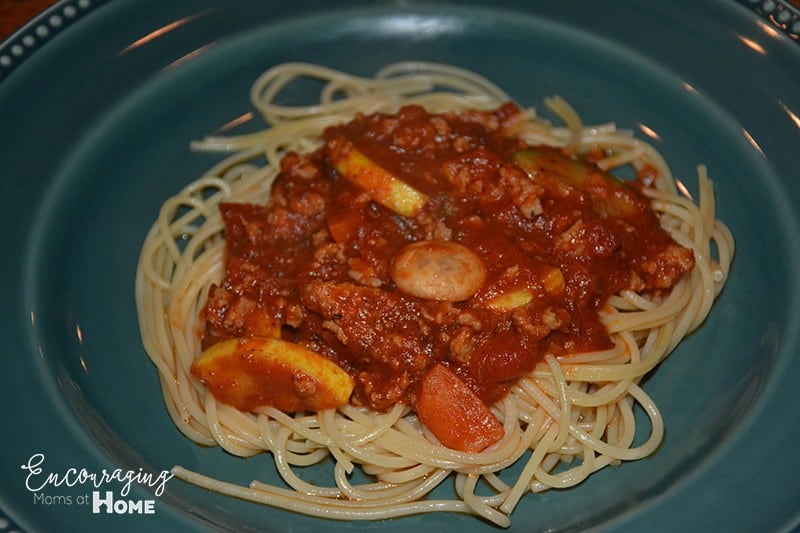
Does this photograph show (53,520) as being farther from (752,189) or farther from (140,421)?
(752,189)

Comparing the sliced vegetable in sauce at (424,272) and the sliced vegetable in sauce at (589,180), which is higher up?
the sliced vegetable in sauce at (589,180)

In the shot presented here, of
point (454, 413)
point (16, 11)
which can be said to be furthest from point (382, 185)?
point (16, 11)

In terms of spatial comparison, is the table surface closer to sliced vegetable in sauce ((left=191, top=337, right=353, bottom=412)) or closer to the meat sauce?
the meat sauce

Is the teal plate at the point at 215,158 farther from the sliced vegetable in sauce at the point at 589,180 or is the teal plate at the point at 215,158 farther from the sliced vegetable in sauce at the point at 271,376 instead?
the sliced vegetable in sauce at the point at 589,180

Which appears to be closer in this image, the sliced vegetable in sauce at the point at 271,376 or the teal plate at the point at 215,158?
the teal plate at the point at 215,158

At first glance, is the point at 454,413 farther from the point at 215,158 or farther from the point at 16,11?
the point at 16,11

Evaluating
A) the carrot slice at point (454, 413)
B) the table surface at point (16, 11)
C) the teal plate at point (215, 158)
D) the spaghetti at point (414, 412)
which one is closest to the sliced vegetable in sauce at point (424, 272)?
the carrot slice at point (454, 413)

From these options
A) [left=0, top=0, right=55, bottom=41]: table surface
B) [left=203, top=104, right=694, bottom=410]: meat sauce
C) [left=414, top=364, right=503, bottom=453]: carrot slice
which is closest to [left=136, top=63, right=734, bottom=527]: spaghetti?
[left=414, top=364, right=503, bottom=453]: carrot slice
